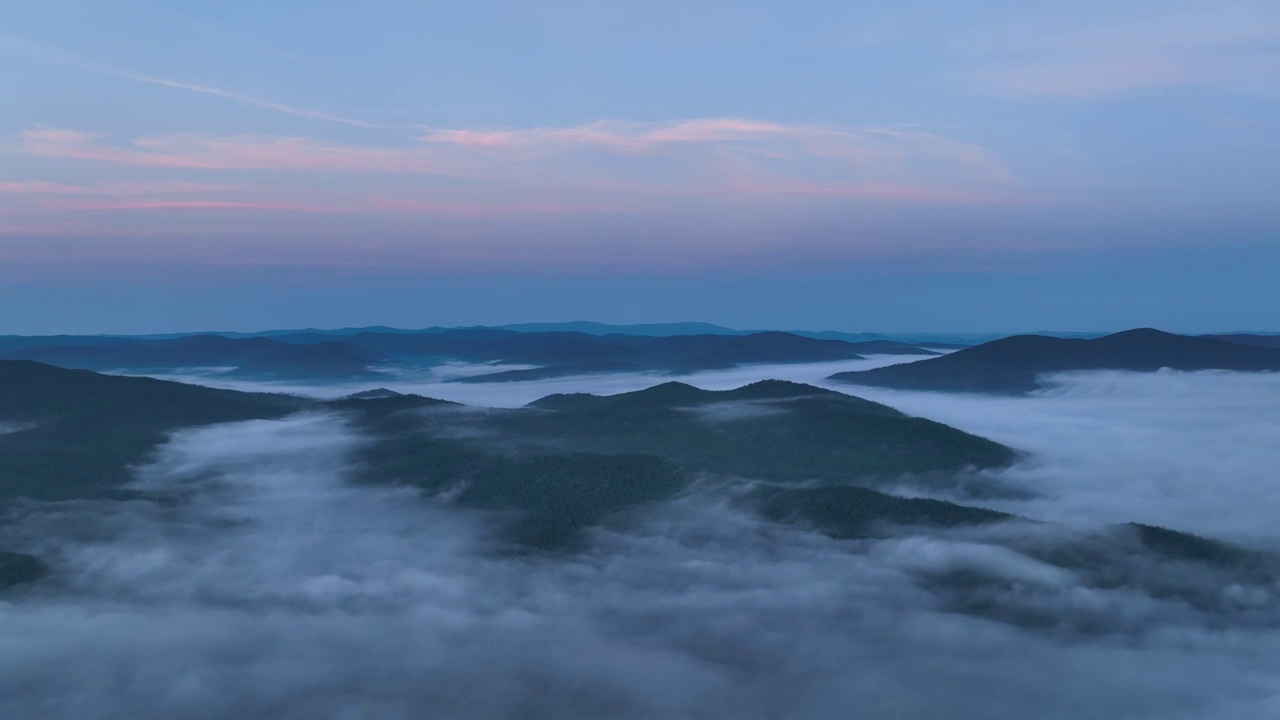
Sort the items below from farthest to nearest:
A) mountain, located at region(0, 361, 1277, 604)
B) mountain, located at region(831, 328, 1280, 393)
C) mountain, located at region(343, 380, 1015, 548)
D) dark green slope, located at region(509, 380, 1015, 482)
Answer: mountain, located at region(831, 328, 1280, 393)
dark green slope, located at region(509, 380, 1015, 482)
mountain, located at region(343, 380, 1015, 548)
mountain, located at region(0, 361, 1277, 604)

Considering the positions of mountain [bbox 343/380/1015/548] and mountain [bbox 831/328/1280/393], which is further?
mountain [bbox 831/328/1280/393]

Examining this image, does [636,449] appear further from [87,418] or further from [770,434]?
[87,418]

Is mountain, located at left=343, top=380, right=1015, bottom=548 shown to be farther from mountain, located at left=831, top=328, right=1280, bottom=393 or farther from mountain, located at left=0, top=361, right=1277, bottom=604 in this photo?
mountain, located at left=831, top=328, right=1280, bottom=393

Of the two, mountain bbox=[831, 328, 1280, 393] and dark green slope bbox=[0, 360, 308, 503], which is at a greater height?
mountain bbox=[831, 328, 1280, 393]

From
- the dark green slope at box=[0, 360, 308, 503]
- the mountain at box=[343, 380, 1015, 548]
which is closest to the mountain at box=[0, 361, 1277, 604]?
the mountain at box=[343, 380, 1015, 548]

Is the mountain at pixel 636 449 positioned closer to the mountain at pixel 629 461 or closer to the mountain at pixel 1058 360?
the mountain at pixel 629 461

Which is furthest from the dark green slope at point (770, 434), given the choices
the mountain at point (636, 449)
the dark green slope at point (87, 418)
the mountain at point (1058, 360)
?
the mountain at point (1058, 360)
